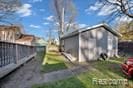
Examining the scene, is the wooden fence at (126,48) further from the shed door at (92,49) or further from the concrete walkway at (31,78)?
the concrete walkway at (31,78)

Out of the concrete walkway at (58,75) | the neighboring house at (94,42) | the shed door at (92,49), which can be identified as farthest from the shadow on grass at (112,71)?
the shed door at (92,49)

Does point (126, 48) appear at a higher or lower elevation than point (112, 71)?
higher

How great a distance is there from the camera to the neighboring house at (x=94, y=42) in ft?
61.2

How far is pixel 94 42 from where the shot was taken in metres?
19.4

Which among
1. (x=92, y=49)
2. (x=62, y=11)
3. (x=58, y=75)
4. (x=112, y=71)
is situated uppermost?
(x=62, y=11)

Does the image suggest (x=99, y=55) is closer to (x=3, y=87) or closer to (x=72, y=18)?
(x=3, y=87)

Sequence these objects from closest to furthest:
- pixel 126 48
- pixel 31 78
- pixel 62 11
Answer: pixel 31 78
pixel 126 48
pixel 62 11

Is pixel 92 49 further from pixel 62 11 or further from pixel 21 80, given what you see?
pixel 62 11

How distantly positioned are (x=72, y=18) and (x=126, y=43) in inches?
650

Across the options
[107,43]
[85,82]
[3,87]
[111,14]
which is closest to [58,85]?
[85,82]

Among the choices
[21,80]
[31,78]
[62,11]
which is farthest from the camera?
[62,11]

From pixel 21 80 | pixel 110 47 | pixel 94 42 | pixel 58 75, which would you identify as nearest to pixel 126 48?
pixel 110 47

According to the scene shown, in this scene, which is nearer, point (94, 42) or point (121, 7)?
point (121, 7)

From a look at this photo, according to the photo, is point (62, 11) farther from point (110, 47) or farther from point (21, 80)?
point (21, 80)
